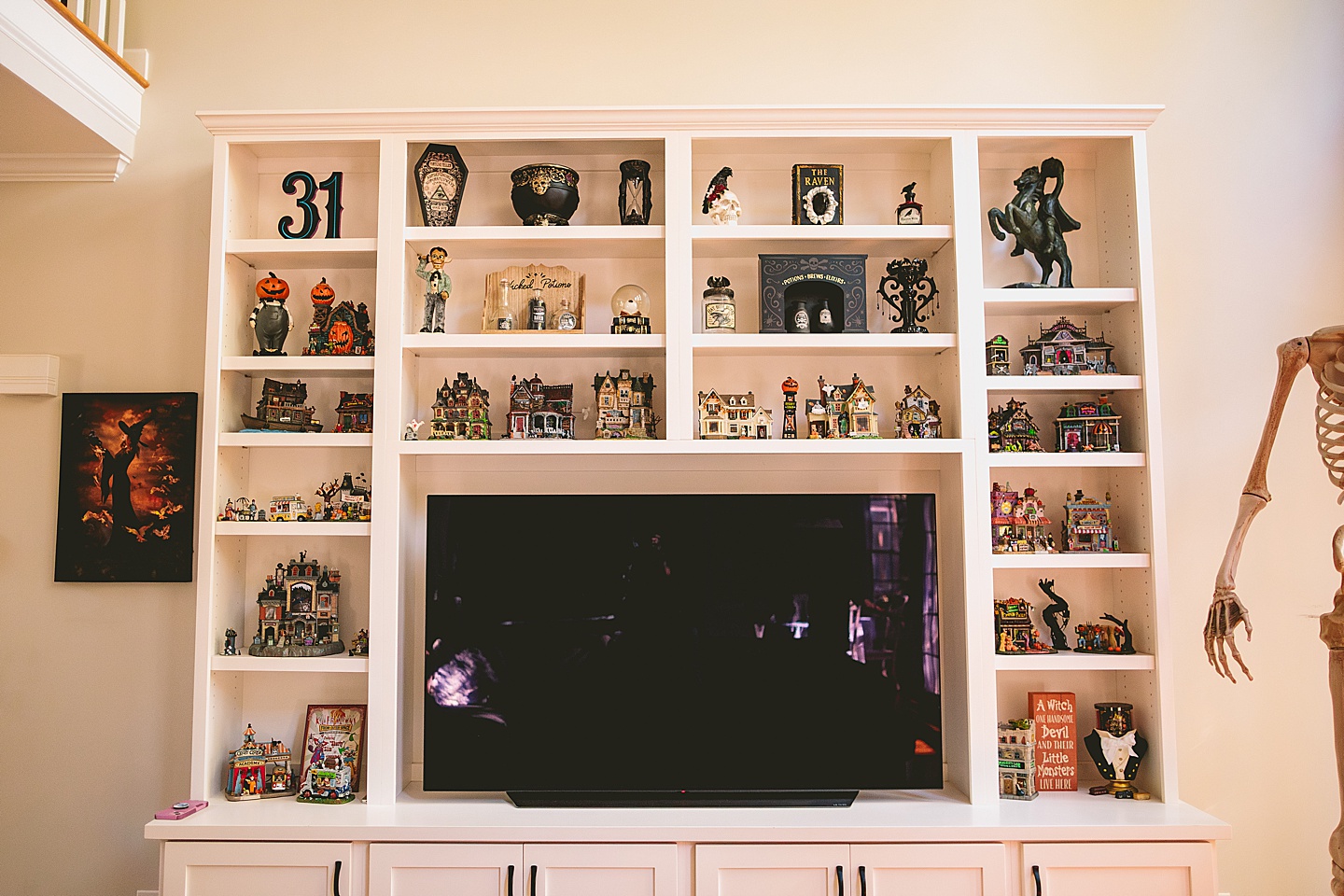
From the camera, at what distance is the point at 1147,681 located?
2.49 m

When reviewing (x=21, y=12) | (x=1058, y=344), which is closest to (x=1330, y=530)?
(x=1058, y=344)

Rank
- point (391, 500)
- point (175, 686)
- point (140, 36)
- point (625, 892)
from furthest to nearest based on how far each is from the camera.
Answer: point (140, 36), point (175, 686), point (391, 500), point (625, 892)

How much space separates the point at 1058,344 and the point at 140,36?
3102 mm

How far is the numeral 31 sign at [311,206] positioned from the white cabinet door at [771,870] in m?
2.11

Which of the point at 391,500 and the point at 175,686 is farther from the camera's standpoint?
the point at 175,686

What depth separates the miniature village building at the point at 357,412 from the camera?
2584 mm

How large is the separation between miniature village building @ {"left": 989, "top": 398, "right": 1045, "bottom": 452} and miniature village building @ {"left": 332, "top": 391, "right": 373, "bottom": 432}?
185 centimetres

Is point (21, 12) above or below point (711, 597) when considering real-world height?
above

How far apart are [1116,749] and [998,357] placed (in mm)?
Result: 1173

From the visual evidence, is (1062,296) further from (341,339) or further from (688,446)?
(341,339)

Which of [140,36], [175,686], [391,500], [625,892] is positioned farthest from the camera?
[140,36]

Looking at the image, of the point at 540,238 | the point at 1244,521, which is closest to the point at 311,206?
the point at 540,238

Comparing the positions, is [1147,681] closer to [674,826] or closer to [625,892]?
[674,826]

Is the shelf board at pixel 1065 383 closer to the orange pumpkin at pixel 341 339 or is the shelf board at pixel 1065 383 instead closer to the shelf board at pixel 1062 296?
the shelf board at pixel 1062 296
